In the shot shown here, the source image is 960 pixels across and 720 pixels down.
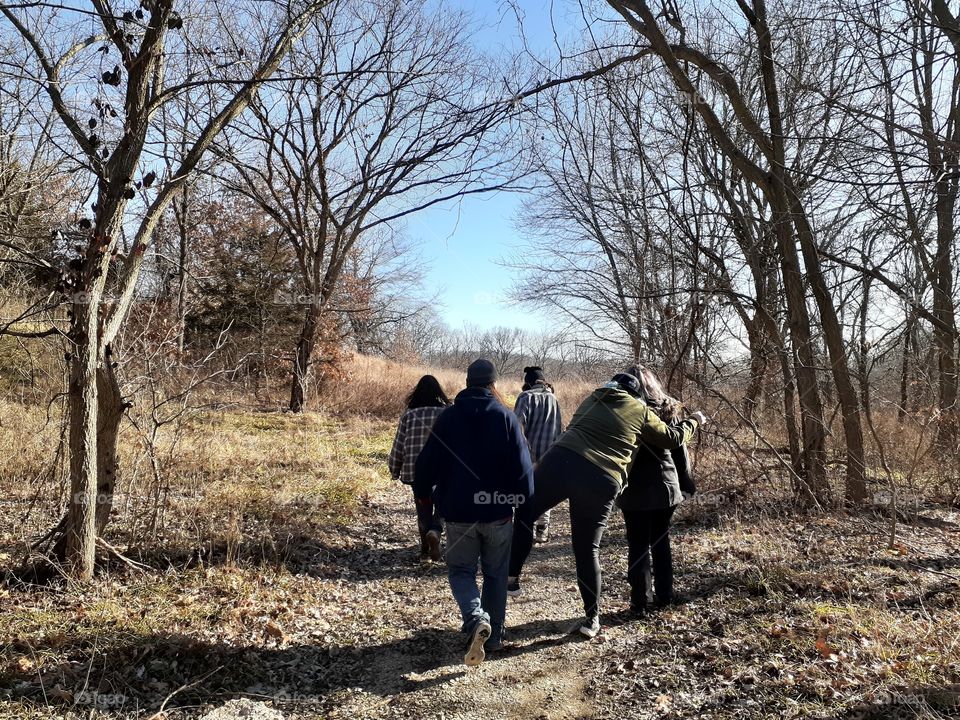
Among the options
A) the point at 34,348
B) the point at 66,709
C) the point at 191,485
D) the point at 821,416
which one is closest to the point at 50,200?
the point at 34,348

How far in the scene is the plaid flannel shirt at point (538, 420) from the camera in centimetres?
682

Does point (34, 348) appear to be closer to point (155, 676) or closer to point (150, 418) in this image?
point (150, 418)

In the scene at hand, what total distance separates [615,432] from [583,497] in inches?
19.4

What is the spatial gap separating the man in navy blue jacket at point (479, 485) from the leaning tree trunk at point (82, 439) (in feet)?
7.93

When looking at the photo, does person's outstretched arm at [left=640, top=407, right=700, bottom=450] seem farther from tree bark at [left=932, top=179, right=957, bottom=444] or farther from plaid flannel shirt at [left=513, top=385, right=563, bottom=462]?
tree bark at [left=932, top=179, right=957, bottom=444]

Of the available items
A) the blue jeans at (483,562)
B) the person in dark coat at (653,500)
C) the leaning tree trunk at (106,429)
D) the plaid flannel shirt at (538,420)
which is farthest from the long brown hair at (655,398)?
the leaning tree trunk at (106,429)

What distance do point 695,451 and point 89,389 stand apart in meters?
7.31

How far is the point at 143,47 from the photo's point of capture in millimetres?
4641

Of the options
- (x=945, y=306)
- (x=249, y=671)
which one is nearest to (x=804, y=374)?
(x=945, y=306)

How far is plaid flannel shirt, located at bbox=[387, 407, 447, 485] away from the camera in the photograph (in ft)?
19.5

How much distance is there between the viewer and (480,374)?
13.9ft

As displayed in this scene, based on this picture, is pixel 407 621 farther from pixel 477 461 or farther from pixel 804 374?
pixel 804 374

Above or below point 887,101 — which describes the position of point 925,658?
below

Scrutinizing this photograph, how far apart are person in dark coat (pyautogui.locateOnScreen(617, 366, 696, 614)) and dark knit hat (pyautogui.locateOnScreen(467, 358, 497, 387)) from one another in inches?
46.8
